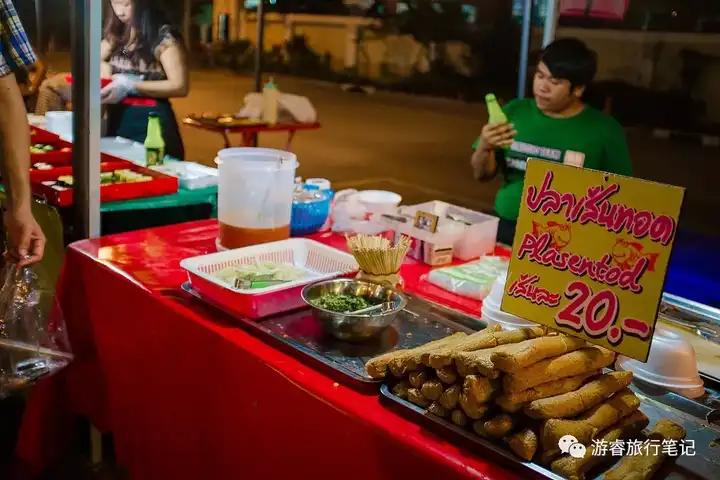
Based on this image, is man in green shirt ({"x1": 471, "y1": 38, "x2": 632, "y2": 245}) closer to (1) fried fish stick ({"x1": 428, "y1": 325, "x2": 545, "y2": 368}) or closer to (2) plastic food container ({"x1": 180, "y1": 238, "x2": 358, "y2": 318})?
(2) plastic food container ({"x1": 180, "y1": 238, "x2": 358, "y2": 318})

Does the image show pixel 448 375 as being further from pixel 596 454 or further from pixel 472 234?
pixel 472 234

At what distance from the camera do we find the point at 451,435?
130 centimetres

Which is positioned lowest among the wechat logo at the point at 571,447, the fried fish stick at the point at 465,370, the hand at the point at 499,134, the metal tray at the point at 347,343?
the metal tray at the point at 347,343

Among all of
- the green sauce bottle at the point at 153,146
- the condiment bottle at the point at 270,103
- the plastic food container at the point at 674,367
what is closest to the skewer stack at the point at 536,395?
the plastic food container at the point at 674,367

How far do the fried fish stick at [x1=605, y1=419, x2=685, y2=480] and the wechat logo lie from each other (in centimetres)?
5

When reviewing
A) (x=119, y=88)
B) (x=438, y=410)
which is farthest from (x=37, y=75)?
(x=438, y=410)

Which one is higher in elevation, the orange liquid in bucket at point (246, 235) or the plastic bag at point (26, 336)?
the orange liquid in bucket at point (246, 235)

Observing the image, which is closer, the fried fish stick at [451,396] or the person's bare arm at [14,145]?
the fried fish stick at [451,396]

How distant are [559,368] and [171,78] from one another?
10.2 ft

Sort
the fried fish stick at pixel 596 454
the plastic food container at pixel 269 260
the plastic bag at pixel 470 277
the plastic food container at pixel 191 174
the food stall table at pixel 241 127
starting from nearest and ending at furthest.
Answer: the fried fish stick at pixel 596 454, the plastic food container at pixel 269 260, the plastic bag at pixel 470 277, the plastic food container at pixel 191 174, the food stall table at pixel 241 127

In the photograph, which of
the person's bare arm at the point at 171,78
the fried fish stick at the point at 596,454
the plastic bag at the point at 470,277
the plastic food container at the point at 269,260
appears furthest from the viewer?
the person's bare arm at the point at 171,78

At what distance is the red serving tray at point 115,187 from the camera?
258 centimetres

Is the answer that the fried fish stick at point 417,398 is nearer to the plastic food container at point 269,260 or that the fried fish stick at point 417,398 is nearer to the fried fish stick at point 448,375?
the fried fish stick at point 448,375

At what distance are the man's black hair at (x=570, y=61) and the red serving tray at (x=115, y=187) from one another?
178cm
